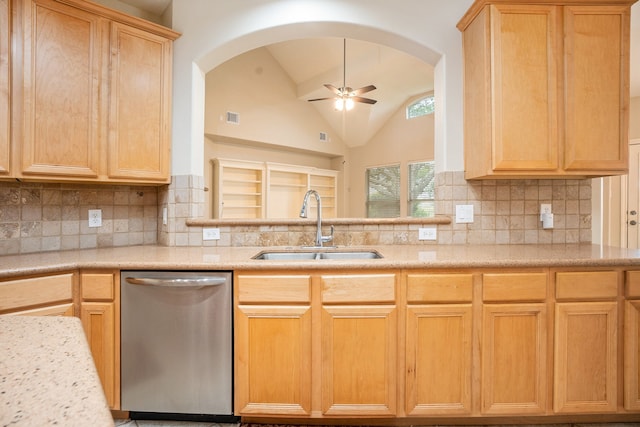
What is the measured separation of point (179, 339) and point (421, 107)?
682 cm

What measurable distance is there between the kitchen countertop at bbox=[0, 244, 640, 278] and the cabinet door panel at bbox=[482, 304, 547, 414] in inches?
9.3

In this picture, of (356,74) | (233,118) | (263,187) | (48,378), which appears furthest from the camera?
(263,187)

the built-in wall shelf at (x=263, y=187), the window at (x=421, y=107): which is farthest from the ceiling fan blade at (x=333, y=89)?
the window at (x=421, y=107)

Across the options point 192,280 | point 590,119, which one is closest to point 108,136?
point 192,280

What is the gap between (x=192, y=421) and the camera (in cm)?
172

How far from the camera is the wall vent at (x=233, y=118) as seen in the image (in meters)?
5.77

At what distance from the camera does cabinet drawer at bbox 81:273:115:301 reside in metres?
1.67

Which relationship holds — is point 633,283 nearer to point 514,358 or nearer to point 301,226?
point 514,358

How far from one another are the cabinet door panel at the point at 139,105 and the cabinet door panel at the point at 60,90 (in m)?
0.09

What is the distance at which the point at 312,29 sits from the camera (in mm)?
2365

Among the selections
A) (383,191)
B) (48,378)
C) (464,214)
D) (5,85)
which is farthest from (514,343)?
(383,191)

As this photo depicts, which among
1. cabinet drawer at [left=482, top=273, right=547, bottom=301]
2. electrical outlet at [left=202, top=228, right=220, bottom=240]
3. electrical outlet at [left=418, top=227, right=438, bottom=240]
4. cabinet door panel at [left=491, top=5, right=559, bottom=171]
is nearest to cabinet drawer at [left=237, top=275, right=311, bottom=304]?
electrical outlet at [left=202, top=228, right=220, bottom=240]

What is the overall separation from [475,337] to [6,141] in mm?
2598

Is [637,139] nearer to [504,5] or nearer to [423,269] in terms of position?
[504,5]
